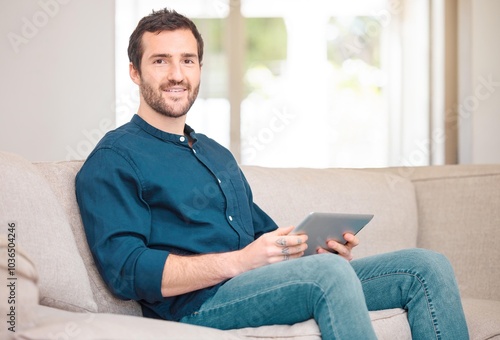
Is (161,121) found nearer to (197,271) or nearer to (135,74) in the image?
(135,74)

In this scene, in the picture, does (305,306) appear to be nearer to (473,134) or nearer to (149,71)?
(149,71)

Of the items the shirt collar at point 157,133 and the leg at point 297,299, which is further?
the shirt collar at point 157,133

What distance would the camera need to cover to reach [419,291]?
74.8 inches

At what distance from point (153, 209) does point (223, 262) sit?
0.24 metres

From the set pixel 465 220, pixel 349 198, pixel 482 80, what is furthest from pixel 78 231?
pixel 482 80

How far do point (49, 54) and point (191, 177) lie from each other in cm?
278

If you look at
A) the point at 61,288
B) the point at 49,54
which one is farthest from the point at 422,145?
the point at 61,288

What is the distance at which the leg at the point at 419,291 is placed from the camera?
186cm

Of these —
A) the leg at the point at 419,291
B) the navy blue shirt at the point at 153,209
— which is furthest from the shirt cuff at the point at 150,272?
the leg at the point at 419,291

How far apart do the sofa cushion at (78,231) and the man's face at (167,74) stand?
0.32 m

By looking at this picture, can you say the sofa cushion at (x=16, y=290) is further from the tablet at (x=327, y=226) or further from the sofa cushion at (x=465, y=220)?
the sofa cushion at (x=465, y=220)

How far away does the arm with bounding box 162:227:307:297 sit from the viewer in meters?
1.76

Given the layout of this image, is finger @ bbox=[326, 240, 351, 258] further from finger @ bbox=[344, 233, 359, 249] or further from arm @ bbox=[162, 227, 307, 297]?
arm @ bbox=[162, 227, 307, 297]

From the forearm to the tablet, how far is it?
17 cm
